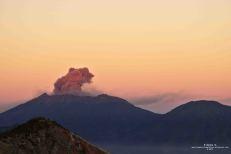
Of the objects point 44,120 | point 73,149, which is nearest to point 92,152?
point 73,149

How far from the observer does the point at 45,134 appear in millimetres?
107000

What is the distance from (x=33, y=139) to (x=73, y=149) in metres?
7.20

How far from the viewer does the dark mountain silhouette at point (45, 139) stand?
342ft

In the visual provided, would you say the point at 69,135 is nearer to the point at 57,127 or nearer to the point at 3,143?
the point at 57,127

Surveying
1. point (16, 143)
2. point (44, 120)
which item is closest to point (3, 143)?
point (16, 143)

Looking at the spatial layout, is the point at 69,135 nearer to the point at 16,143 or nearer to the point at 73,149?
the point at 73,149

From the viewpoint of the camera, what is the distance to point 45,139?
107m

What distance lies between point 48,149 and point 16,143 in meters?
6.00

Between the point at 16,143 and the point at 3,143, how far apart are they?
2.43 m

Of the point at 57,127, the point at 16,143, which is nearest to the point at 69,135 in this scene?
the point at 57,127

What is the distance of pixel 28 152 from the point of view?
10388cm

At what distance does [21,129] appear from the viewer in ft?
350

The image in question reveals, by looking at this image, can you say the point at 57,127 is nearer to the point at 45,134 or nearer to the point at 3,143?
the point at 45,134

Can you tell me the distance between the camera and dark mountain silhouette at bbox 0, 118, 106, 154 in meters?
104
